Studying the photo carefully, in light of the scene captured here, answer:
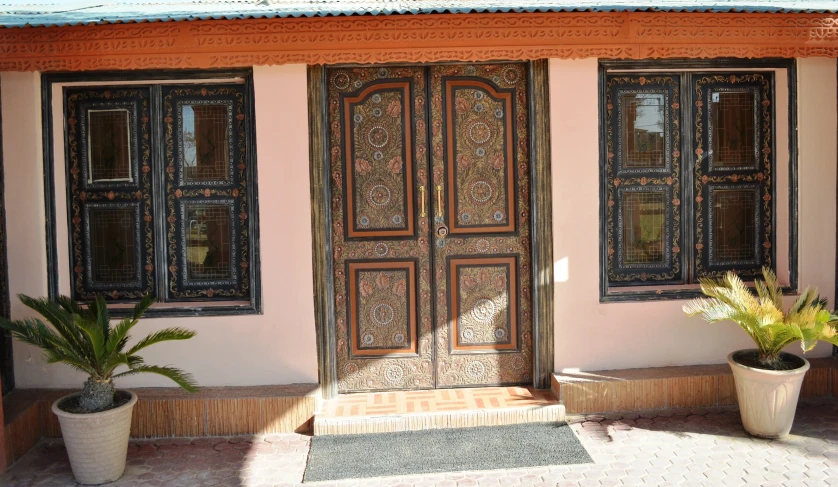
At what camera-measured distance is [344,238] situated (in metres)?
5.75

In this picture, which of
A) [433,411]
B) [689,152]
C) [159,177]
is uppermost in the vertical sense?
[689,152]

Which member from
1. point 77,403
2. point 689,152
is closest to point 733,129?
point 689,152

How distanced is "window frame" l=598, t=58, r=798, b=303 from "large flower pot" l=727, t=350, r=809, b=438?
0.96m

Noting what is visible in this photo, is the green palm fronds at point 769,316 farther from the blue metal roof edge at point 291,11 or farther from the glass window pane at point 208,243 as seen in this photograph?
the glass window pane at point 208,243

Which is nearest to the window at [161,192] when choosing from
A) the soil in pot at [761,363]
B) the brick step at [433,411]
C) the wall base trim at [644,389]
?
the brick step at [433,411]

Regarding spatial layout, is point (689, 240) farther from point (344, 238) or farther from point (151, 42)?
point (151, 42)

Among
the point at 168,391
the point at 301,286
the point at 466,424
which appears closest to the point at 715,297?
the point at 466,424

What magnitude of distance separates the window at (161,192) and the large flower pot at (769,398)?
12.0ft

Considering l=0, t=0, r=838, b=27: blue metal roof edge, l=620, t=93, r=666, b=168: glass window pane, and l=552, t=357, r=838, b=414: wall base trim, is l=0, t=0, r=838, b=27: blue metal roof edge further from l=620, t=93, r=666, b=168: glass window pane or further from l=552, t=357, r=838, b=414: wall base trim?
l=552, t=357, r=838, b=414: wall base trim

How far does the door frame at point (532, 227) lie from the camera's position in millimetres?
5559

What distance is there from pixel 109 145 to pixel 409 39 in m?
2.46

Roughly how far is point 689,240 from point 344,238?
2.76 meters

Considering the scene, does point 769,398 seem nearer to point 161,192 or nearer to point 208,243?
point 208,243

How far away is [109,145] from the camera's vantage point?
5688mm
